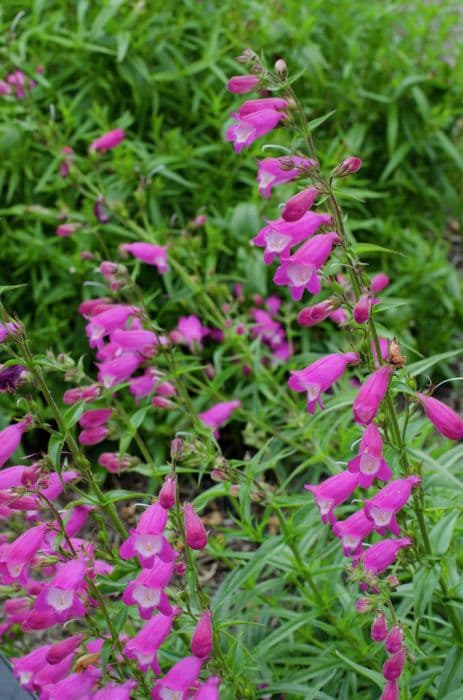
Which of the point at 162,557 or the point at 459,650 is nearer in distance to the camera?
the point at 162,557

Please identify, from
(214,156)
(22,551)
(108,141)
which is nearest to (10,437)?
(22,551)

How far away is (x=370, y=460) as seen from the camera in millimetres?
1832

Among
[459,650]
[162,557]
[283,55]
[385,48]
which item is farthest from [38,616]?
[385,48]

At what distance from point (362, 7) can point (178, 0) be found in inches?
38.6

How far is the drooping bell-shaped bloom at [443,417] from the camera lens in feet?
6.03

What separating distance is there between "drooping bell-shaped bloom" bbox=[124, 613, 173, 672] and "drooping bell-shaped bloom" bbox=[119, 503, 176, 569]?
0.19 meters

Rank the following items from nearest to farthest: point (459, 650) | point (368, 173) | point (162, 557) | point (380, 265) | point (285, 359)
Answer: point (162, 557) → point (459, 650) → point (285, 359) → point (380, 265) → point (368, 173)

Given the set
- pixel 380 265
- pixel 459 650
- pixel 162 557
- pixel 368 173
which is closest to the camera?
pixel 162 557

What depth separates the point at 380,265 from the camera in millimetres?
4688

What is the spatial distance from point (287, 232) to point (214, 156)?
2739mm

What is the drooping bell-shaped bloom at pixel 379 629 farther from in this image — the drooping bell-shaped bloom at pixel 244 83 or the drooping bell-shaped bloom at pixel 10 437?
the drooping bell-shaped bloom at pixel 244 83

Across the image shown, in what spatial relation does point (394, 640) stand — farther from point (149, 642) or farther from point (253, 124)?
point (253, 124)

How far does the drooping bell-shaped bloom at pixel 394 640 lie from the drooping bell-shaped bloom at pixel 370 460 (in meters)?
0.28

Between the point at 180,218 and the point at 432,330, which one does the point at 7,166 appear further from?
the point at 432,330
